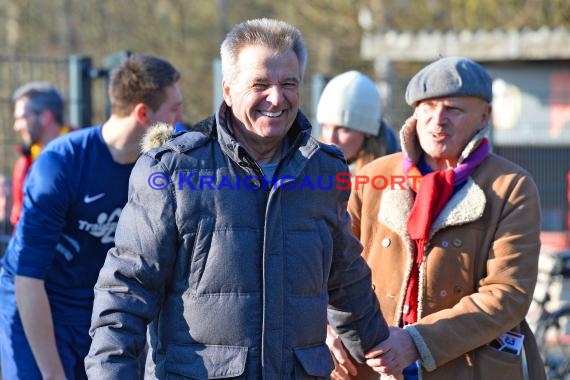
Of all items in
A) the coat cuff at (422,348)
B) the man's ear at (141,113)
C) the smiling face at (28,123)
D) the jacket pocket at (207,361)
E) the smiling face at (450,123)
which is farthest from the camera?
the smiling face at (28,123)

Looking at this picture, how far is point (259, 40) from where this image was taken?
10.2ft

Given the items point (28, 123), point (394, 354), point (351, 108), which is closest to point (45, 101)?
point (28, 123)

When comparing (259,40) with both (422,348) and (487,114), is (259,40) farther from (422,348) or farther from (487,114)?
(422,348)

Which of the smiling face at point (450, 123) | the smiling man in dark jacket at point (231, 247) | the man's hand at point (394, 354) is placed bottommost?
the man's hand at point (394, 354)

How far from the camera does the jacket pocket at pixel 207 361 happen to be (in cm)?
299

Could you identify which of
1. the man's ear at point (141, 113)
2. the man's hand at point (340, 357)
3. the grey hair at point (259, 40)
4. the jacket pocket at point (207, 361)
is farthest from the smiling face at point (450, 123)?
the jacket pocket at point (207, 361)

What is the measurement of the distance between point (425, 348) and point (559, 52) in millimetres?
12267

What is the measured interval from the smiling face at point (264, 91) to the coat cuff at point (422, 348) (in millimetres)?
1097

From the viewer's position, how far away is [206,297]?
9.91ft

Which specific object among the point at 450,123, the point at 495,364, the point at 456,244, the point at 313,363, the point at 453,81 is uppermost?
the point at 453,81

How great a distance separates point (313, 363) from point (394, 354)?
26.8 inches

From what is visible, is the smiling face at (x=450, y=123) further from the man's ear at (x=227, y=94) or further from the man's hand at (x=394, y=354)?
the man's ear at (x=227, y=94)

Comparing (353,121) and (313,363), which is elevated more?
(353,121)

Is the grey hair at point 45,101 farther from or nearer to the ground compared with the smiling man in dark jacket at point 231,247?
farther from the ground
